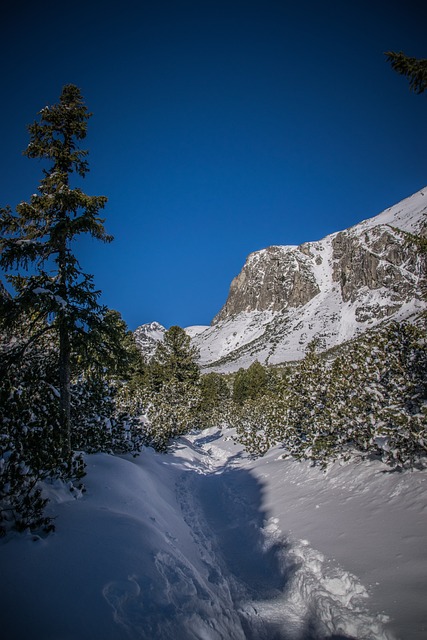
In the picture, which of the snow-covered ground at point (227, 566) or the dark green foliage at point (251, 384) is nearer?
the snow-covered ground at point (227, 566)

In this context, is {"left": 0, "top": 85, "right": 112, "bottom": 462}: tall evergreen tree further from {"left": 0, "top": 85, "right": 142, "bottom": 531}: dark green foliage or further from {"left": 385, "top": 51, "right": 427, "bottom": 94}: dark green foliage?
→ {"left": 385, "top": 51, "right": 427, "bottom": 94}: dark green foliage

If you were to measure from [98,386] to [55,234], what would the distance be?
544 centimetres

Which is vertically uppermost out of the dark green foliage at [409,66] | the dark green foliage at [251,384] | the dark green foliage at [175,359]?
the dark green foliage at [409,66]

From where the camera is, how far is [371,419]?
751 cm

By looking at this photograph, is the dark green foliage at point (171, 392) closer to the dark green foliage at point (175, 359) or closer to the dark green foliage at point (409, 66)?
the dark green foliage at point (175, 359)

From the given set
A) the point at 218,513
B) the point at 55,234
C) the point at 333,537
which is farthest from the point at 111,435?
the point at 333,537

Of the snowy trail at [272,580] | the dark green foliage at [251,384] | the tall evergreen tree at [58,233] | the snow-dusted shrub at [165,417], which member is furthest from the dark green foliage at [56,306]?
the dark green foliage at [251,384]

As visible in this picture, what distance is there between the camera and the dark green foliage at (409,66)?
6.18m

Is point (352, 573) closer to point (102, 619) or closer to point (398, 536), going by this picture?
point (398, 536)

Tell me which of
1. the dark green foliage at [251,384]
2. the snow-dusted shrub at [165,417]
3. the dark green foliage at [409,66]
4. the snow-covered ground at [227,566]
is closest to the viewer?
the snow-covered ground at [227,566]

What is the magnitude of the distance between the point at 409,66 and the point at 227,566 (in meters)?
11.1

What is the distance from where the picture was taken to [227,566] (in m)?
6.65

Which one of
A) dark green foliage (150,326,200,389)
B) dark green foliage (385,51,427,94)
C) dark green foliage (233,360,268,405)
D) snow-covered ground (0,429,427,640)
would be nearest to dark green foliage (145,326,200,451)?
dark green foliage (150,326,200,389)

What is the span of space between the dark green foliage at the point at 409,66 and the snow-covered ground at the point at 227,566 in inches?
325
